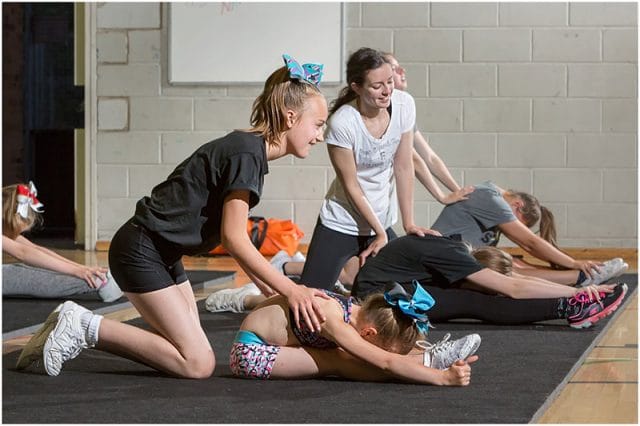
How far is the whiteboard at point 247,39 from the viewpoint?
7.81m

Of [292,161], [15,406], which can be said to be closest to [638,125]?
[292,161]

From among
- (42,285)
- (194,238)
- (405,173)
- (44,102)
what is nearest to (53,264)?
(42,285)

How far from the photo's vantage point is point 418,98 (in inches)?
306

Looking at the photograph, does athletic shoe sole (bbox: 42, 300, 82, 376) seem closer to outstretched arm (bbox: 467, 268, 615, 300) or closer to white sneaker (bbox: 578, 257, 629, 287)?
outstretched arm (bbox: 467, 268, 615, 300)

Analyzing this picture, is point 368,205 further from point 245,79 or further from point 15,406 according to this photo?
point 245,79

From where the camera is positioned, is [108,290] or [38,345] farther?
[108,290]

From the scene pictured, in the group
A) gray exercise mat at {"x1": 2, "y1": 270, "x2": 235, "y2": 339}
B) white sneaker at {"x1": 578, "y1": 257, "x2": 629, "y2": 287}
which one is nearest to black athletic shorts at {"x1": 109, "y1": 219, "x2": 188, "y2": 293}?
gray exercise mat at {"x1": 2, "y1": 270, "x2": 235, "y2": 339}

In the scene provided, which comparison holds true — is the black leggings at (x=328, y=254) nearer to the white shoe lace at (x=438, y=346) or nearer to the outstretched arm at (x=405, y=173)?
the outstretched arm at (x=405, y=173)

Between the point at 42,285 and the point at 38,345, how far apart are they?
1.83 m

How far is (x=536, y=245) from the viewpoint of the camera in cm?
535

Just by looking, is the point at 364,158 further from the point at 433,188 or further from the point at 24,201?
the point at 24,201

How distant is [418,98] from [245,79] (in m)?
1.22

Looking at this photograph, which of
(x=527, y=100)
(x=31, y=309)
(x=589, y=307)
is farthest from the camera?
(x=527, y=100)

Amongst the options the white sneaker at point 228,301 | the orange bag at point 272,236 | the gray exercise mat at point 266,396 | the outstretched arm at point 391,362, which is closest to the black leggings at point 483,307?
the gray exercise mat at point 266,396
